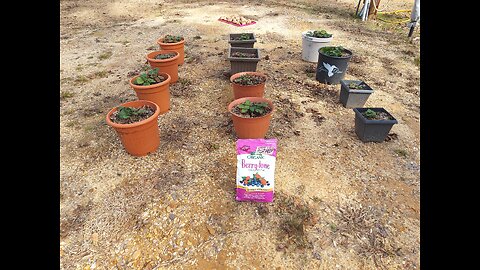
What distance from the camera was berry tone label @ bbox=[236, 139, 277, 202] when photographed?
250 centimetres

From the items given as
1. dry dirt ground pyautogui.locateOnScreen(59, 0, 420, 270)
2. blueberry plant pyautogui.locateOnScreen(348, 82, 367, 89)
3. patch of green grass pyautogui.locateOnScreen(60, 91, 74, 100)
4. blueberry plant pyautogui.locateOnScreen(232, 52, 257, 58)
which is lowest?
dry dirt ground pyautogui.locateOnScreen(59, 0, 420, 270)

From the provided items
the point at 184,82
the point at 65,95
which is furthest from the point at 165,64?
the point at 65,95

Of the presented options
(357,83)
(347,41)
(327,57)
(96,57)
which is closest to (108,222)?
(357,83)

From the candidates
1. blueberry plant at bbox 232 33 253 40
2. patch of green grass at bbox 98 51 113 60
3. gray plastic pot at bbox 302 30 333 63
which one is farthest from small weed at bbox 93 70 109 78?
gray plastic pot at bbox 302 30 333 63

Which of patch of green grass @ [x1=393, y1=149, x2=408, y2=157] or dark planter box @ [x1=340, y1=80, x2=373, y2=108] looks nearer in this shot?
patch of green grass @ [x1=393, y1=149, x2=408, y2=157]

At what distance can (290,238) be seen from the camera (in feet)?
8.18

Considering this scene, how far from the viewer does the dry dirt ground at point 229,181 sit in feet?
7.92

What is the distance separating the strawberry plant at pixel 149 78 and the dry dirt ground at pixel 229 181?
0.52 metres

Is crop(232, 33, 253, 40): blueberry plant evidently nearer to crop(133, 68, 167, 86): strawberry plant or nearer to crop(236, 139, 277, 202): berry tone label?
crop(133, 68, 167, 86): strawberry plant

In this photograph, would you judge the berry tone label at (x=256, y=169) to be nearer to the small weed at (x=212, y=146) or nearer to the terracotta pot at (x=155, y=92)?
the small weed at (x=212, y=146)

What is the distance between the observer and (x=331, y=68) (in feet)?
16.8

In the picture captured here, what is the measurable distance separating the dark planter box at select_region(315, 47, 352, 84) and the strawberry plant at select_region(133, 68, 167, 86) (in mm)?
2890

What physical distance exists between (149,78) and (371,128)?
3199 millimetres

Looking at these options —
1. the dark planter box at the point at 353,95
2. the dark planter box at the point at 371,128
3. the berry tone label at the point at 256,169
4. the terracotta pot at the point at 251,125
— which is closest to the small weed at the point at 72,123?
the terracotta pot at the point at 251,125
